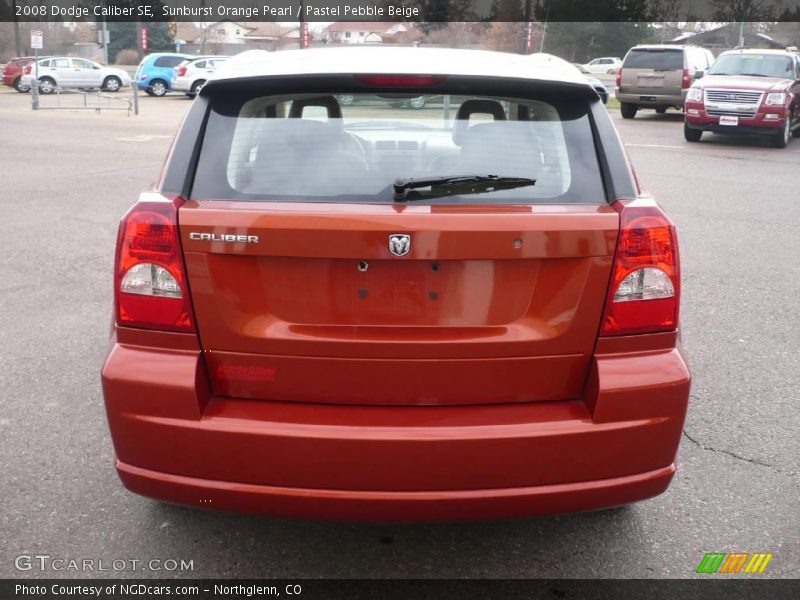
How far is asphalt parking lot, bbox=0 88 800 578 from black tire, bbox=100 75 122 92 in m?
32.4

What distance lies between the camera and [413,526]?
3164 mm

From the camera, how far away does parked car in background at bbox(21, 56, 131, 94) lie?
35.9 metres

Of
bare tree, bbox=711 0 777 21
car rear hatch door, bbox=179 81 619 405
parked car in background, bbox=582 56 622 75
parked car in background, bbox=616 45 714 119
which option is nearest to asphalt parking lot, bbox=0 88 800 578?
car rear hatch door, bbox=179 81 619 405

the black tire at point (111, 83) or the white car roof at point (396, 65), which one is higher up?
the white car roof at point (396, 65)

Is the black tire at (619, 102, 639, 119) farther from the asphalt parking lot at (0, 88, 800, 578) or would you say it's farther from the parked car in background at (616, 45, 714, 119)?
the asphalt parking lot at (0, 88, 800, 578)

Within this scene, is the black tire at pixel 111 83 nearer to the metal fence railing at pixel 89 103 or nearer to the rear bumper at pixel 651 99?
the metal fence railing at pixel 89 103

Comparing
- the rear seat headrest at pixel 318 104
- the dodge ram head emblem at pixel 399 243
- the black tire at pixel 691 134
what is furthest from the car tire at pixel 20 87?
→ the dodge ram head emblem at pixel 399 243

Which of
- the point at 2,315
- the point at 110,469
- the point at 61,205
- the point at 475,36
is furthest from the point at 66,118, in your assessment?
the point at 475,36

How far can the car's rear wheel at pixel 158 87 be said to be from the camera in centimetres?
3538

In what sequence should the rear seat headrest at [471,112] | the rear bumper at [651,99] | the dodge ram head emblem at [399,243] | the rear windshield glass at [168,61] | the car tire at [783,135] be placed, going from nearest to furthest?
the dodge ram head emblem at [399,243]
the rear seat headrest at [471,112]
the car tire at [783,135]
the rear bumper at [651,99]
the rear windshield glass at [168,61]

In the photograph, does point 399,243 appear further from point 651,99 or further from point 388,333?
point 651,99

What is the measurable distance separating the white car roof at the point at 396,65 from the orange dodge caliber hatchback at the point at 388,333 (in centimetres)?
4

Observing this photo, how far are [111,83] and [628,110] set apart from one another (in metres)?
24.5

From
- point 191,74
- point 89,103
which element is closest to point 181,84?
point 191,74
